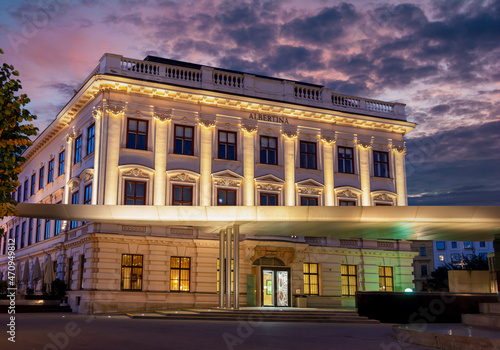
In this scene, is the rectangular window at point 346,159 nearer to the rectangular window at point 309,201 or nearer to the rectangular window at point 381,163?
the rectangular window at point 381,163

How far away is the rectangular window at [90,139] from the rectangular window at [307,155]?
13.0m

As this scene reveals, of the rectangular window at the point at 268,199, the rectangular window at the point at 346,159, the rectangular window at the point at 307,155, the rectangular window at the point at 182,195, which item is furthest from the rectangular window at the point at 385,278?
the rectangular window at the point at 182,195

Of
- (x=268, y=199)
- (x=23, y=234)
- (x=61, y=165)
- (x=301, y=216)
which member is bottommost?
(x=301, y=216)

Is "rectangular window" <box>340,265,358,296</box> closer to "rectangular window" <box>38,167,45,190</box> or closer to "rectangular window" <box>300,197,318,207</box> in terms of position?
"rectangular window" <box>300,197,318,207</box>

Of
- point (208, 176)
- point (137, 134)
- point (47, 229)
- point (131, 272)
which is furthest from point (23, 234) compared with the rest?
point (208, 176)

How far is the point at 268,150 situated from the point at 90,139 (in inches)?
426

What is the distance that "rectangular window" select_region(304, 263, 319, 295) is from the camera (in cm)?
3531

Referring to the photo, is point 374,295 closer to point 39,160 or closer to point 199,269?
point 199,269

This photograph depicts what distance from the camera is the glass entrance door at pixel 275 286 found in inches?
1315

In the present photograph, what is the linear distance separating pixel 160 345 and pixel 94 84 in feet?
68.9

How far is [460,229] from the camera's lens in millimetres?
25109

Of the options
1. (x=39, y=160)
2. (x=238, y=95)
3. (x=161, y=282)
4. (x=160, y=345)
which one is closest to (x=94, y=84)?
(x=238, y=95)

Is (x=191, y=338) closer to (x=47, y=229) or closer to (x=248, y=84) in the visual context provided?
(x=248, y=84)

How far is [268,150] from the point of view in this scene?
35.3m
